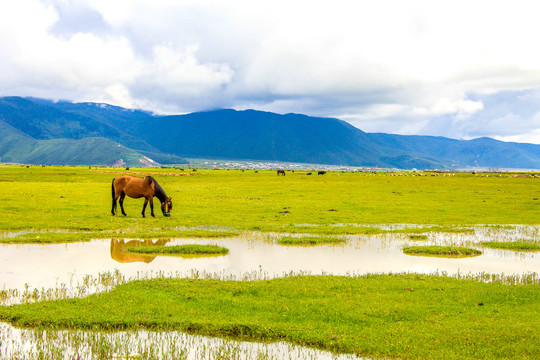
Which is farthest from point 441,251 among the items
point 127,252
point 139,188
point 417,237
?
point 139,188

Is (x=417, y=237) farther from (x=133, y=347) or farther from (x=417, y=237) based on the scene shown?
(x=133, y=347)

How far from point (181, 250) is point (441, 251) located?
44.3ft

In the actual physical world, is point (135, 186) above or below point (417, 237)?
above

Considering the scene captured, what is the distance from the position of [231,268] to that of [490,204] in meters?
37.6

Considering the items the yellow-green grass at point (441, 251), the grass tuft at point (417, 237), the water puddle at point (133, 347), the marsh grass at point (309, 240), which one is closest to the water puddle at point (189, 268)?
the water puddle at point (133, 347)

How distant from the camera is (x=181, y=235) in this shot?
24031 millimetres

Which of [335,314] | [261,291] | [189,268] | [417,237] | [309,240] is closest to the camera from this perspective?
[335,314]

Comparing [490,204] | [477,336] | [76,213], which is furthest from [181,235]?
[490,204]

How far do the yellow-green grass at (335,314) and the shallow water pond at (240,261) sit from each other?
2435mm

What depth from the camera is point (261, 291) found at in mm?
13539

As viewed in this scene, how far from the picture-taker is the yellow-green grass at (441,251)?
21219 mm

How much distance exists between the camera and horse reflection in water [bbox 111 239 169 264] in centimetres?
1862

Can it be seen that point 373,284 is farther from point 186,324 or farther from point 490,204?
point 490,204

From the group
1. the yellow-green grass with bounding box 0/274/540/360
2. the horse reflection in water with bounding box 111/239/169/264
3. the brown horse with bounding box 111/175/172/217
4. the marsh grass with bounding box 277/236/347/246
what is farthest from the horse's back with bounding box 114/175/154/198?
the yellow-green grass with bounding box 0/274/540/360
